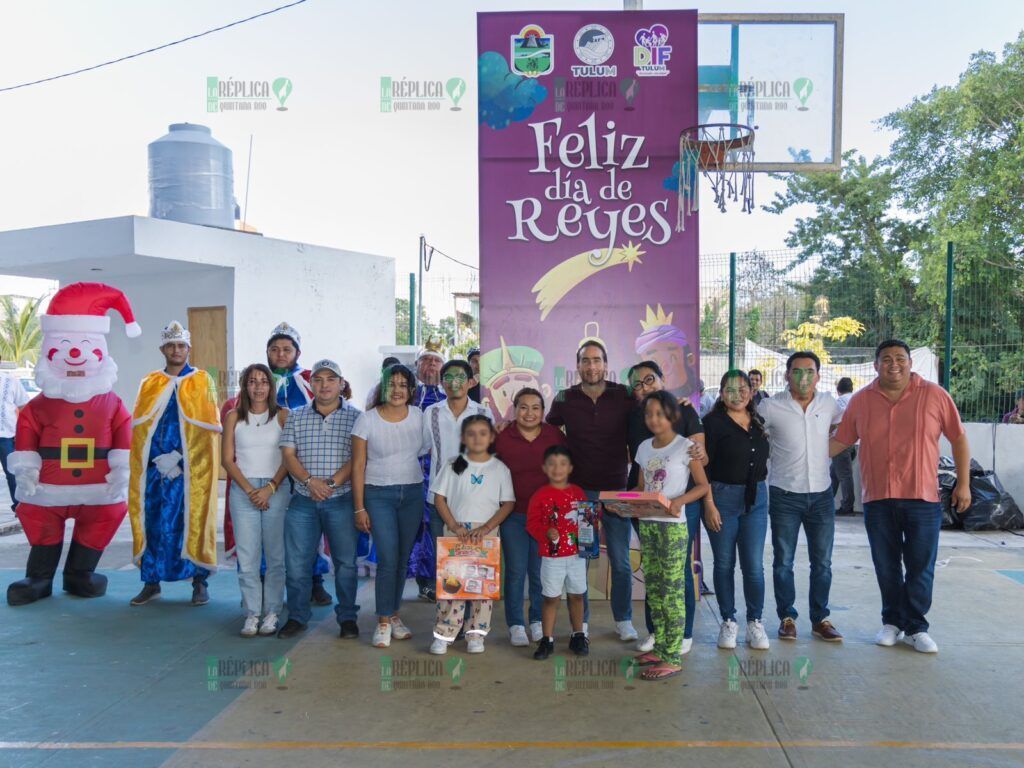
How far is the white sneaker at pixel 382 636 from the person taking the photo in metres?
4.69

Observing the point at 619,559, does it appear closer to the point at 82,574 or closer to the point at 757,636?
the point at 757,636

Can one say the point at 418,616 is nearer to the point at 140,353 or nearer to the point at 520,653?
the point at 520,653

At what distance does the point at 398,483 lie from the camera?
15.4 ft

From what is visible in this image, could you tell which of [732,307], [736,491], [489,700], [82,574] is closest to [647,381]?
[736,491]

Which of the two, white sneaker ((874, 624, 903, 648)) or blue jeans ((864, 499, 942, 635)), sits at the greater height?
blue jeans ((864, 499, 942, 635))

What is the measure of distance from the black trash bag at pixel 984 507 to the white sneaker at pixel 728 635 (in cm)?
452

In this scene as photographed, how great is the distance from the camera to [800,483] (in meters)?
4.68

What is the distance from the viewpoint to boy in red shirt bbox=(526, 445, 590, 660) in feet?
14.6

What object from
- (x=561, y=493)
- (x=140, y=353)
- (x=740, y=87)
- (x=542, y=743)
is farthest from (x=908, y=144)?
(x=542, y=743)

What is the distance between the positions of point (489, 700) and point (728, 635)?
146cm

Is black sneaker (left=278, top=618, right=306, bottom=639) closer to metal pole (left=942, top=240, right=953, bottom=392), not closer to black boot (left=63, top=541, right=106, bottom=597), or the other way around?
black boot (left=63, top=541, right=106, bottom=597)

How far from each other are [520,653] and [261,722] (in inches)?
56.9

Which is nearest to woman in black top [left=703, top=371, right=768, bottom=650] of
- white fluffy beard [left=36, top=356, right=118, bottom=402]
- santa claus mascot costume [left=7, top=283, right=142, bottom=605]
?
santa claus mascot costume [left=7, top=283, right=142, bottom=605]

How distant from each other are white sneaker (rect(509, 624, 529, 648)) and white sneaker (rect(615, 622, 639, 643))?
1.73 feet
